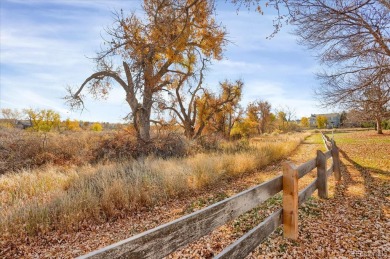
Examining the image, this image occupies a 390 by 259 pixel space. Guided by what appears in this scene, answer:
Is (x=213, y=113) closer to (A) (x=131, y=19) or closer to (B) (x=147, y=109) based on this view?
(B) (x=147, y=109)

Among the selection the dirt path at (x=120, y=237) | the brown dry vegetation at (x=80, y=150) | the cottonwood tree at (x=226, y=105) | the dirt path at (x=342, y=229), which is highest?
the cottonwood tree at (x=226, y=105)

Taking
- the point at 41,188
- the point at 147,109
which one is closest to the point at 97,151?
the point at 147,109

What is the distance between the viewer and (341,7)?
9.80m

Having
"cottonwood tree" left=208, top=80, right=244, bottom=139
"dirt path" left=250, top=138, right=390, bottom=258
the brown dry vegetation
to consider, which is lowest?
"dirt path" left=250, top=138, right=390, bottom=258

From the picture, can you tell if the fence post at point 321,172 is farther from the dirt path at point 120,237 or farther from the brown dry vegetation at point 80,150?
the brown dry vegetation at point 80,150

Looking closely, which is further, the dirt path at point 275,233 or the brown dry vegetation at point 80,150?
Answer: the brown dry vegetation at point 80,150

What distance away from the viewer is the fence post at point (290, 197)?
3.92 metres

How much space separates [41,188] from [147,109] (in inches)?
433

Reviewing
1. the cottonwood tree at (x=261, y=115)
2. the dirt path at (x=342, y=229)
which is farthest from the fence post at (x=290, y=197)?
the cottonwood tree at (x=261, y=115)

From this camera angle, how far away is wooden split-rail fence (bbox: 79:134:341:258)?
5.71 ft

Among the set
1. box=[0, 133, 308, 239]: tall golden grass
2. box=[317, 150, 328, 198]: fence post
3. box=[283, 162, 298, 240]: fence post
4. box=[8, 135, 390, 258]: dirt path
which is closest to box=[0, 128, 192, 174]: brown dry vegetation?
box=[0, 133, 308, 239]: tall golden grass

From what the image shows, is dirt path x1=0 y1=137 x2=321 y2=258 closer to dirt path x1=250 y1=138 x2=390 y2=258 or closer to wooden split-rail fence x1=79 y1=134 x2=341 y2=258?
dirt path x1=250 y1=138 x2=390 y2=258

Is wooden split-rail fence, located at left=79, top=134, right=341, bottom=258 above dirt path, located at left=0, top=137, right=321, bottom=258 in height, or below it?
above

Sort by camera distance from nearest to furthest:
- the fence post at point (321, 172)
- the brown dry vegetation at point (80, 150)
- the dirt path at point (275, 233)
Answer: the dirt path at point (275, 233), the fence post at point (321, 172), the brown dry vegetation at point (80, 150)
